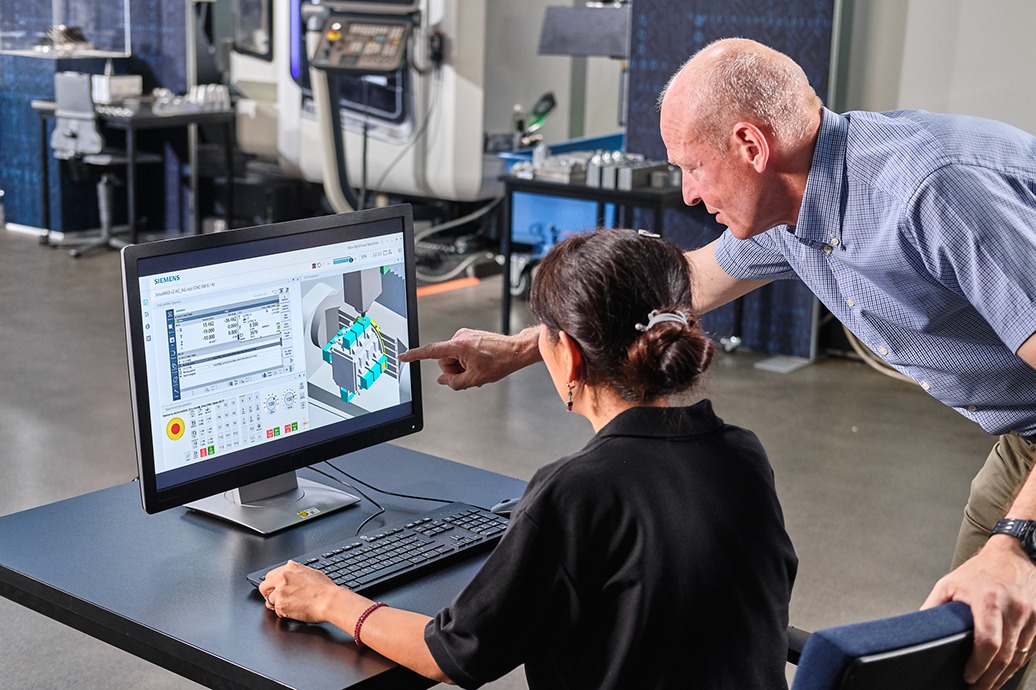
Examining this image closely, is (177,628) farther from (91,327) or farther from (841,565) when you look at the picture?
(91,327)

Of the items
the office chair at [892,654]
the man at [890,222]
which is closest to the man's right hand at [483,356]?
the man at [890,222]

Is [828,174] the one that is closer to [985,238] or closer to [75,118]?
[985,238]

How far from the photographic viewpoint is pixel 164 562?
1.54 meters

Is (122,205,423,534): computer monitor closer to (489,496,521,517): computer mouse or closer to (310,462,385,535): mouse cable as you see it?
(310,462,385,535): mouse cable

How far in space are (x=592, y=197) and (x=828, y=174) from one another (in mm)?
3358

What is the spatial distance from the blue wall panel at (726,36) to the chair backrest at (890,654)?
421 cm

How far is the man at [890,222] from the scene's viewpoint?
1541 mm

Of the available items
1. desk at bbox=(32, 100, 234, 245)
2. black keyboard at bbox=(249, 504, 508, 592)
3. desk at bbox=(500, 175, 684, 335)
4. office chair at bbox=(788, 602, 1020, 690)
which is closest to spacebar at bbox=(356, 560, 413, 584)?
black keyboard at bbox=(249, 504, 508, 592)

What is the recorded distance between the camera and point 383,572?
4.91ft

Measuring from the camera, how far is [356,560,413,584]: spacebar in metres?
1.47

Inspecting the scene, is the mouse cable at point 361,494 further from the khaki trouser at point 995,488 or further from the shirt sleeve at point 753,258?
the khaki trouser at point 995,488

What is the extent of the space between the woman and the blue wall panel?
3.97m

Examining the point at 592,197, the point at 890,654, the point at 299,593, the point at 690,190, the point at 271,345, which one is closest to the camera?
the point at 890,654

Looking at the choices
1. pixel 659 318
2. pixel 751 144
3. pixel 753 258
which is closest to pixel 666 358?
pixel 659 318
